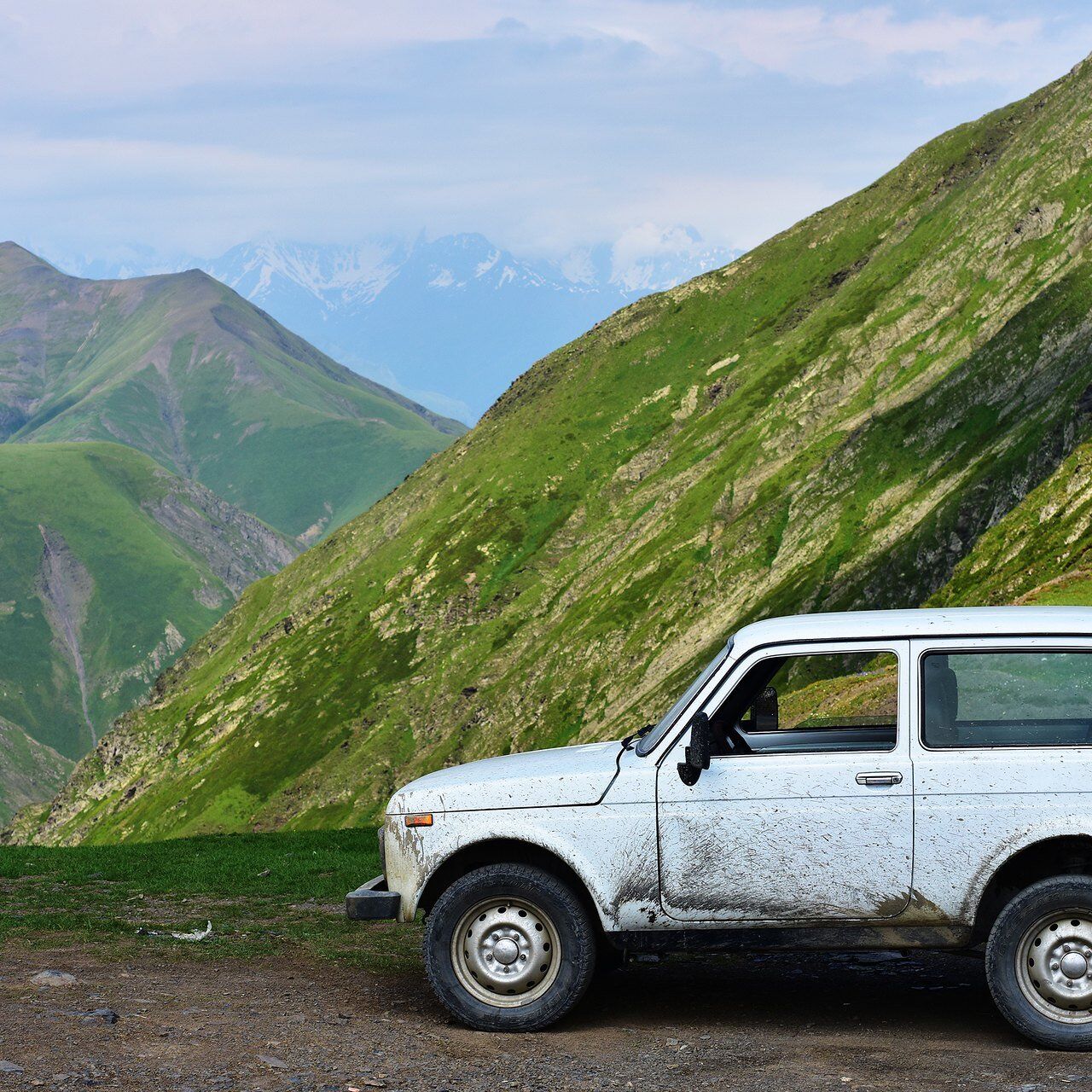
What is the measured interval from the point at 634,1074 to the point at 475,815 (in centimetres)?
230

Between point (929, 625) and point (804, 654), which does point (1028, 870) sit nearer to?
point (929, 625)

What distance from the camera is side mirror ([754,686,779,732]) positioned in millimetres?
10633

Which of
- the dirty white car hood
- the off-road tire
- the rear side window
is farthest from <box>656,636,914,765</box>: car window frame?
the off-road tire

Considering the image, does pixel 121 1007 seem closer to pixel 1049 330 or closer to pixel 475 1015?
pixel 475 1015

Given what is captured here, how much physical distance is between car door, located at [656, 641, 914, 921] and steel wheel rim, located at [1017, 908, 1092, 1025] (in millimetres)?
943

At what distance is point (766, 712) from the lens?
10.8 meters

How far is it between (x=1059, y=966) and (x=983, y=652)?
2280 millimetres

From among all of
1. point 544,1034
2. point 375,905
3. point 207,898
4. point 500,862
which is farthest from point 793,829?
point 207,898

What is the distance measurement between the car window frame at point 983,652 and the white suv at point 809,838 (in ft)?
0.05

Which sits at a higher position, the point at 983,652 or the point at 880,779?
the point at 983,652

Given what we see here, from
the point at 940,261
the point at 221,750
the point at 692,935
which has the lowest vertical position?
the point at 221,750

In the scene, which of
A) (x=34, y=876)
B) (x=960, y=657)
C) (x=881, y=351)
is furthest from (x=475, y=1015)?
(x=881, y=351)

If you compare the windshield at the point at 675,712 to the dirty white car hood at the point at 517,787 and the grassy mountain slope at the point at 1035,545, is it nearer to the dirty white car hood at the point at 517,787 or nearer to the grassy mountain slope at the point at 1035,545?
the dirty white car hood at the point at 517,787

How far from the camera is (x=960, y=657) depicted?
30.5ft
